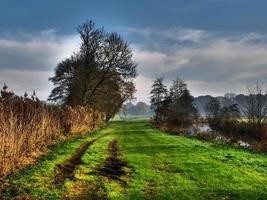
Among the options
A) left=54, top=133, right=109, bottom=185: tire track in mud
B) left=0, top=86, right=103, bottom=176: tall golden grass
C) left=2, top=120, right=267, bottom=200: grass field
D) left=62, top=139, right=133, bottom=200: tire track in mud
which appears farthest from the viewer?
left=0, top=86, right=103, bottom=176: tall golden grass

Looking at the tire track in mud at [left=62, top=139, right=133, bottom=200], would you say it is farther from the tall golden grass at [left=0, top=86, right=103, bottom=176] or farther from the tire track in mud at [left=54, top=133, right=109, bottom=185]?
the tall golden grass at [left=0, top=86, right=103, bottom=176]

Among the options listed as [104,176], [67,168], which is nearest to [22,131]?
[67,168]

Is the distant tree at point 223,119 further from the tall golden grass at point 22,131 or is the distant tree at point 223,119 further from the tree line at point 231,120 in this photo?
the tall golden grass at point 22,131

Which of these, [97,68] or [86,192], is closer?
[86,192]

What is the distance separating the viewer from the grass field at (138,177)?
1255cm

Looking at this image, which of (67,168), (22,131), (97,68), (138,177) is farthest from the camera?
(97,68)

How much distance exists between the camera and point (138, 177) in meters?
15.3

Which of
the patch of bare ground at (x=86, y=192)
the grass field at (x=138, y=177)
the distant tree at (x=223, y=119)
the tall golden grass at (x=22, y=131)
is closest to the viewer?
the patch of bare ground at (x=86, y=192)

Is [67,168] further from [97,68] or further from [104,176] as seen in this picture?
[97,68]

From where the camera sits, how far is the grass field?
12.6 m

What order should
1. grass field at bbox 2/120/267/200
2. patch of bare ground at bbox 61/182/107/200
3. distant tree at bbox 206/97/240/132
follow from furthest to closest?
1. distant tree at bbox 206/97/240/132
2. grass field at bbox 2/120/267/200
3. patch of bare ground at bbox 61/182/107/200

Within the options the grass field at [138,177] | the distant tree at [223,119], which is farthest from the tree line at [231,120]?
the grass field at [138,177]

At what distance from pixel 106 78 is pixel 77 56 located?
17.4 ft

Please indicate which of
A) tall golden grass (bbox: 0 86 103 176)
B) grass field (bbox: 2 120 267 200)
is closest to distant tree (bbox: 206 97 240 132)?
tall golden grass (bbox: 0 86 103 176)
